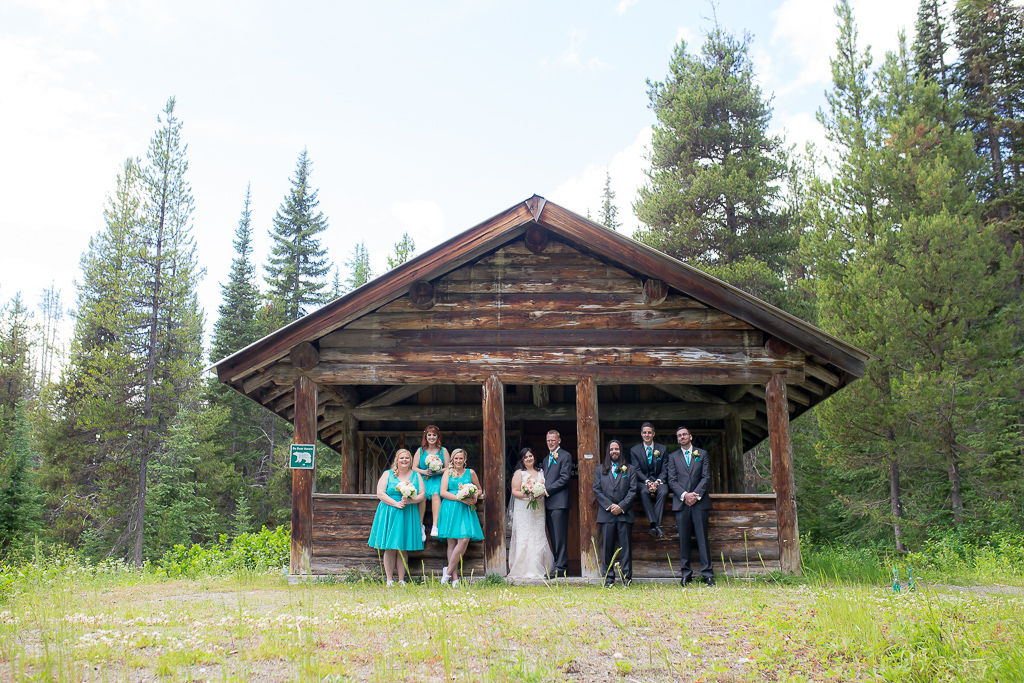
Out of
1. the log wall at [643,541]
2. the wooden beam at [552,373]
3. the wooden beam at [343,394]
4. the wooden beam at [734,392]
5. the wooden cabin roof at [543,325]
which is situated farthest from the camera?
the wooden beam at [734,392]

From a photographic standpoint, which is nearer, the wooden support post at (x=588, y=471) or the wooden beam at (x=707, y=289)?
the wooden support post at (x=588, y=471)

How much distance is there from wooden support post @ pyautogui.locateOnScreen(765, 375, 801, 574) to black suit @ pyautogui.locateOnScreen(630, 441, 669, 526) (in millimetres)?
1388

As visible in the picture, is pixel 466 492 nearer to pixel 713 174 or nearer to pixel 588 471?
pixel 588 471

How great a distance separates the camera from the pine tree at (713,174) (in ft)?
78.6

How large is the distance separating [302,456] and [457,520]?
2102 mm

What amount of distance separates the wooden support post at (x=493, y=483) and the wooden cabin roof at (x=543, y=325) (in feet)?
1.15

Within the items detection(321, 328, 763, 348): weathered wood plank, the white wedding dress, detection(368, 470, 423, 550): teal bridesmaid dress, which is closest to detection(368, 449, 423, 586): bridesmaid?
detection(368, 470, 423, 550): teal bridesmaid dress

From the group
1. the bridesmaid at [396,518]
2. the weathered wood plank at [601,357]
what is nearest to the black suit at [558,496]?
the weathered wood plank at [601,357]

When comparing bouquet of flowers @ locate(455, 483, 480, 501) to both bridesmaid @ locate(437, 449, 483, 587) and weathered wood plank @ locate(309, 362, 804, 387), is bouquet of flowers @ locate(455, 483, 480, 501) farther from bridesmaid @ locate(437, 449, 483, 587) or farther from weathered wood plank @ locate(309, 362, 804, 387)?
weathered wood plank @ locate(309, 362, 804, 387)

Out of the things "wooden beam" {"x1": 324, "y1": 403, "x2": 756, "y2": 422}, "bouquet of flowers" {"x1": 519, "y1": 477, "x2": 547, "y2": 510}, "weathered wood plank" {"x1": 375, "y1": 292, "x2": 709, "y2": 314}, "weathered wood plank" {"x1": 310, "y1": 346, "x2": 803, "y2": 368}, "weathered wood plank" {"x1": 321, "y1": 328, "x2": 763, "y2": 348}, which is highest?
"weathered wood plank" {"x1": 375, "y1": 292, "x2": 709, "y2": 314}

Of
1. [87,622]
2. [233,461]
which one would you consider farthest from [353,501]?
[233,461]

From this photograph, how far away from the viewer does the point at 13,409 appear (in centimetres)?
2986

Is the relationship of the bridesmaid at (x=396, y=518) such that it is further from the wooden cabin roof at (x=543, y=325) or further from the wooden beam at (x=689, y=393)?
the wooden beam at (x=689, y=393)

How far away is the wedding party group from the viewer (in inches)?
334
